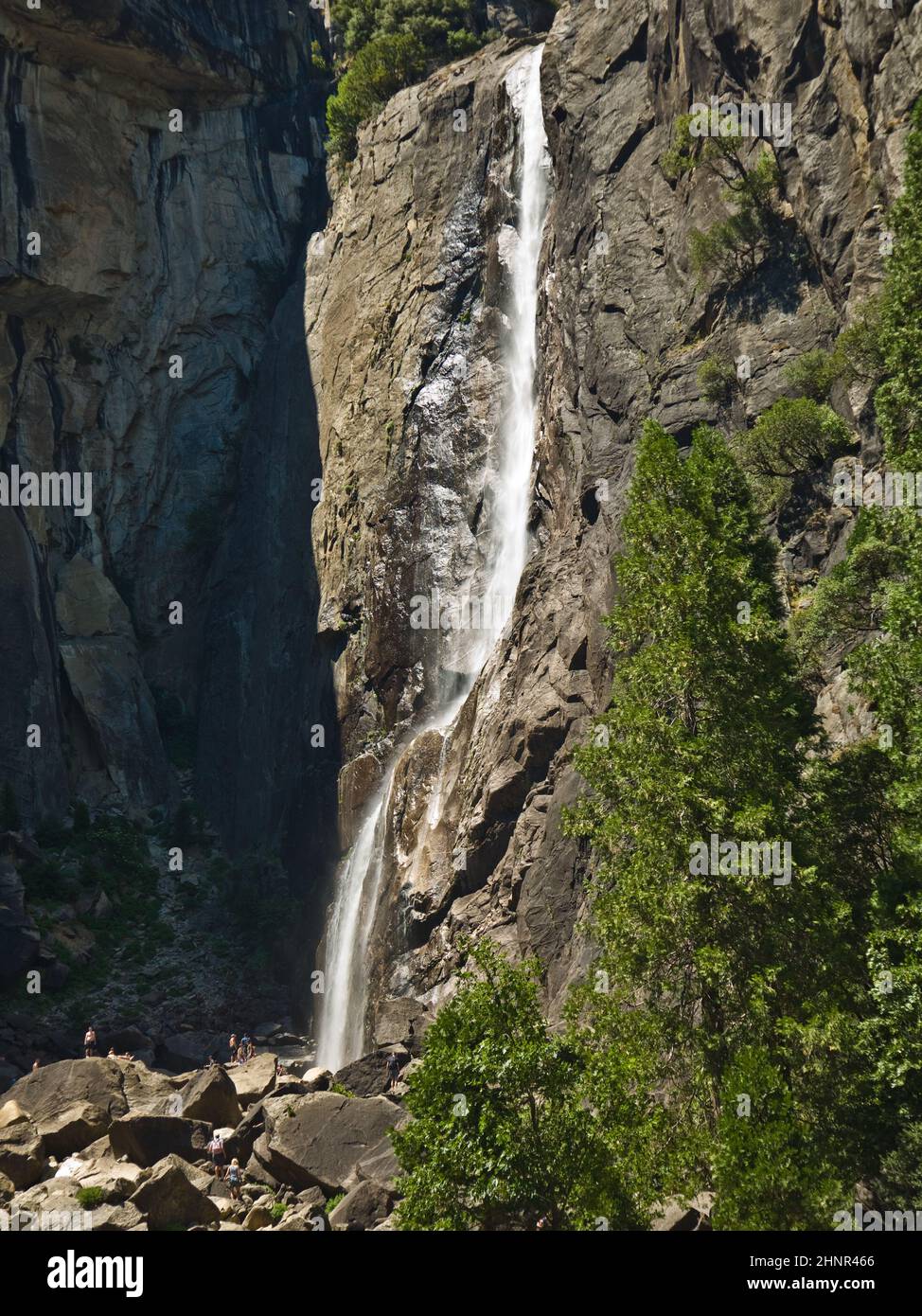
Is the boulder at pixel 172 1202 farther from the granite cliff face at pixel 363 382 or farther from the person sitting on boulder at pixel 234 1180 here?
the granite cliff face at pixel 363 382

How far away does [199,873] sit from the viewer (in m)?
47.1

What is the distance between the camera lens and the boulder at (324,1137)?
23.9 meters

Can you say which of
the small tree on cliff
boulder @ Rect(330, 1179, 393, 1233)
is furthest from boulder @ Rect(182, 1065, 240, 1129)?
the small tree on cliff

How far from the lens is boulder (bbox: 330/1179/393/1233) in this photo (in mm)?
20734

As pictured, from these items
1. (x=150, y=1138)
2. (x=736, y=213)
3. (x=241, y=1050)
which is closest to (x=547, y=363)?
(x=736, y=213)

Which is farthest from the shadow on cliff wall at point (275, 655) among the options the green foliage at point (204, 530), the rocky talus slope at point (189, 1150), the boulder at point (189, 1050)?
the rocky talus slope at point (189, 1150)

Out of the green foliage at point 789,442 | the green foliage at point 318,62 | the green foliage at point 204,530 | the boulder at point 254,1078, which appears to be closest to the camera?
the green foliage at point 789,442

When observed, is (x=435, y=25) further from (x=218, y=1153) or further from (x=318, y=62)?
(x=218, y=1153)

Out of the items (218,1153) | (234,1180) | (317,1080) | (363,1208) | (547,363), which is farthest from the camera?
(547,363)

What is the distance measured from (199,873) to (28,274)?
25.7 metres

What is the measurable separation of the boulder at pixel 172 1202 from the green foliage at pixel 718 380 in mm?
20644

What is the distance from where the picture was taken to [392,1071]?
28219 mm

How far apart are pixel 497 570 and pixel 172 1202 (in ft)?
73.8
